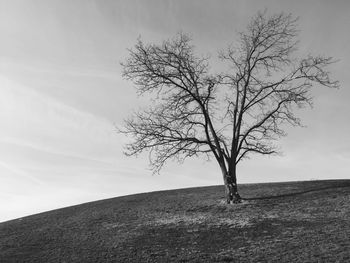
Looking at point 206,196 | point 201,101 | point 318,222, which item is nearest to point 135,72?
point 201,101

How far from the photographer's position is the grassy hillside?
17266 mm

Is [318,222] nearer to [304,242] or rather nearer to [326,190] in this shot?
[304,242]

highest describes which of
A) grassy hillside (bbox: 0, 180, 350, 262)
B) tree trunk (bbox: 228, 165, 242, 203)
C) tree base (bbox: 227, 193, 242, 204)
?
tree trunk (bbox: 228, 165, 242, 203)

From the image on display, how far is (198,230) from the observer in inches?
830

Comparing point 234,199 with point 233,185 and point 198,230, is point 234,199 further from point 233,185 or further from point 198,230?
point 198,230

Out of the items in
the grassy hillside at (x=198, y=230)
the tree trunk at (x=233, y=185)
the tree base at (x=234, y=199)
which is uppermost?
the tree trunk at (x=233, y=185)

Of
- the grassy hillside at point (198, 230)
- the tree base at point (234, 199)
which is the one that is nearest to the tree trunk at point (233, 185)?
the tree base at point (234, 199)

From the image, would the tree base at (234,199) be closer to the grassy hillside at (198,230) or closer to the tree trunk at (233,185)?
the tree trunk at (233,185)

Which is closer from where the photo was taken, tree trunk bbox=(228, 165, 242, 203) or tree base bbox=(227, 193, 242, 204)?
tree base bbox=(227, 193, 242, 204)

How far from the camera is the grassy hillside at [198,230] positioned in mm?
17266

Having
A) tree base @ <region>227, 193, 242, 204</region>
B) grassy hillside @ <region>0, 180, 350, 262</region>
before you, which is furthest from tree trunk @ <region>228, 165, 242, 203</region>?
grassy hillside @ <region>0, 180, 350, 262</region>

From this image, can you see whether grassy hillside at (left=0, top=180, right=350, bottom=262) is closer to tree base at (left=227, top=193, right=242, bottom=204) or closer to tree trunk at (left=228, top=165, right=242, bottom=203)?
tree base at (left=227, top=193, right=242, bottom=204)

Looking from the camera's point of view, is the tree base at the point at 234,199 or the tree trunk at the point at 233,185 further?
the tree trunk at the point at 233,185

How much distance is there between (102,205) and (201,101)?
1087cm
